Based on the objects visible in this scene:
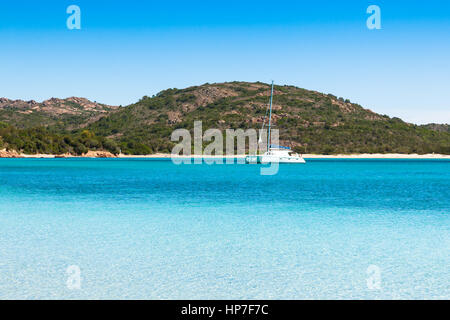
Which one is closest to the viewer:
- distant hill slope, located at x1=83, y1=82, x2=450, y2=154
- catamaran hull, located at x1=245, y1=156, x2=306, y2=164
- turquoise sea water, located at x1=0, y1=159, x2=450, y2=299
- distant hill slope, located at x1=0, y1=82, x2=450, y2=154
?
turquoise sea water, located at x1=0, y1=159, x2=450, y2=299

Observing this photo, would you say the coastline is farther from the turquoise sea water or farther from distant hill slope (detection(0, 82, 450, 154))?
the turquoise sea water

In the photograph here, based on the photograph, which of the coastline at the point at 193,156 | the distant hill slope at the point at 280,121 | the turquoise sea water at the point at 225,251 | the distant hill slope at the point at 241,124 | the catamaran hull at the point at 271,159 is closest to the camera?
the turquoise sea water at the point at 225,251

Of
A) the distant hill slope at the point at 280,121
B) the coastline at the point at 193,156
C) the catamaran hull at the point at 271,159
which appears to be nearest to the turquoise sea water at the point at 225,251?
the catamaran hull at the point at 271,159

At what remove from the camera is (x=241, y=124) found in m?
133

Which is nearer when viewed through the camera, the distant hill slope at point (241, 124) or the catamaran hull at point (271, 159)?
the catamaran hull at point (271, 159)

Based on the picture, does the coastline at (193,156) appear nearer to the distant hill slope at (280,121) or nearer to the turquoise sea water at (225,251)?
the distant hill slope at (280,121)

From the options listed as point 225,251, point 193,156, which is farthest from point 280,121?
point 225,251

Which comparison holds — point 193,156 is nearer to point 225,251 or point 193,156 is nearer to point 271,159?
point 271,159

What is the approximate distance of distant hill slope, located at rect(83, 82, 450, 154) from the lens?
131000 millimetres

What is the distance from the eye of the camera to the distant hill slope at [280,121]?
131m

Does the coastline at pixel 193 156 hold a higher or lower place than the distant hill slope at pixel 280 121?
lower

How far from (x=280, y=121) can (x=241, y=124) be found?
10897 mm

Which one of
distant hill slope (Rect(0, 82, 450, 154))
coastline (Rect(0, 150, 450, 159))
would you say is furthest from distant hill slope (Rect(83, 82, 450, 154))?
coastline (Rect(0, 150, 450, 159))
